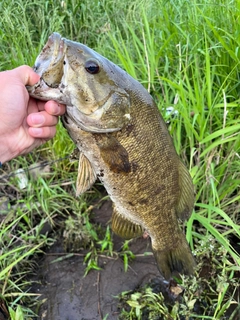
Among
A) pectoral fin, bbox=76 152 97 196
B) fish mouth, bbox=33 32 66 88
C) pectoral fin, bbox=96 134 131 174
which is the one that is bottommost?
pectoral fin, bbox=76 152 97 196

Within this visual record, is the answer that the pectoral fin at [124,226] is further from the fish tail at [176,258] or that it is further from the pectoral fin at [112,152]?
the pectoral fin at [112,152]

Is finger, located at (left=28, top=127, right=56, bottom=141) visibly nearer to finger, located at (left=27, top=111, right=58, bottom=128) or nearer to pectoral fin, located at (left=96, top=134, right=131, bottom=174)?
finger, located at (left=27, top=111, right=58, bottom=128)

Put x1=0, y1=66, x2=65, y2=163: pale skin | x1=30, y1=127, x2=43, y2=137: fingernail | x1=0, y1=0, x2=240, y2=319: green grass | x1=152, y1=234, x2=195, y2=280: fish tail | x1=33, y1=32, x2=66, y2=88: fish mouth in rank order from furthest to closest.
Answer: x1=0, y1=0, x2=240, y2=319: green grass < x1=152, y1=234, x2=195, y2=280: fish tail < x1=30, y1=127, x2=43, y2=137: fingernail < x1=0, y1=66, x2=65, y2=163: pale skin < x1=33, y1=32, x2=66, y2=88: fish mouth

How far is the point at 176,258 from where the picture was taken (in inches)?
64.6

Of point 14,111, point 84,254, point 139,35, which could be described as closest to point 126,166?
point 14,111

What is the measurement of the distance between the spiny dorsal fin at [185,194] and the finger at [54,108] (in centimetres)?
57

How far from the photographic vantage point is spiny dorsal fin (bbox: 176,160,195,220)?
5.02 feet

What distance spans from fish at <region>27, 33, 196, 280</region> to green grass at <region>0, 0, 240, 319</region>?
35 cm

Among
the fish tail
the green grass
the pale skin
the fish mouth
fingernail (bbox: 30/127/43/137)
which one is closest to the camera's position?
the fish mouth

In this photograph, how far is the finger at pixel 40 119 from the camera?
4.48 ft

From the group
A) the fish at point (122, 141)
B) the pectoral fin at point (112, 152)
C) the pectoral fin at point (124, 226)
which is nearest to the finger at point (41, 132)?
the fish at point (122, 141)

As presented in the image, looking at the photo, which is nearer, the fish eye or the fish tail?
the fish eye

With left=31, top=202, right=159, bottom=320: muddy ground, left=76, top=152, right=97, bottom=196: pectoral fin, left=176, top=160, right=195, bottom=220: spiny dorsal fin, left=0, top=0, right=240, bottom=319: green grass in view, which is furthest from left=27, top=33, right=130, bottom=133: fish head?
left=31, top=202, right=159, bottom=320: muddy ground

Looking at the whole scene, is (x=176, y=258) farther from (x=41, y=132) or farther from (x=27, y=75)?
(x=27, y=75)
